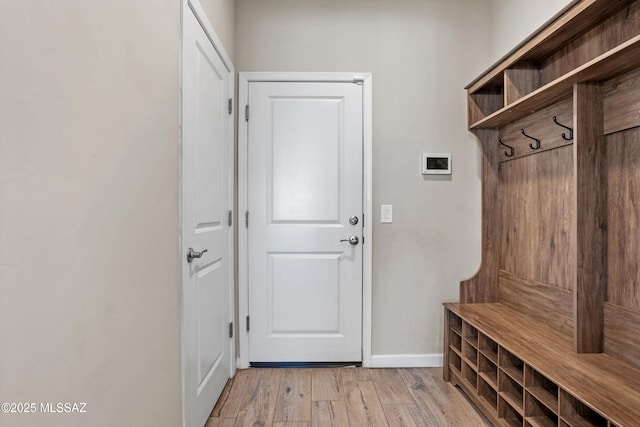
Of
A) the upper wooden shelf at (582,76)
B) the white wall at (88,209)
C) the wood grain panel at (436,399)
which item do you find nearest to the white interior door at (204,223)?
A: the white wall at (88,209)

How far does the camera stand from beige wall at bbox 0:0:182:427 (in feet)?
2.19

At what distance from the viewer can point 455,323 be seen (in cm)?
227

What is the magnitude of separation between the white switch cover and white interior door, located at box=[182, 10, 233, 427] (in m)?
1.06

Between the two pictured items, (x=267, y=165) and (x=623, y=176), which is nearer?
(x=623, y=176)

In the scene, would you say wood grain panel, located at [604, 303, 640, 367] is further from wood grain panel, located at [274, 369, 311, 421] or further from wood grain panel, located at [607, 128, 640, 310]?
wood grain panel, located at [274, 369, 311, 421]

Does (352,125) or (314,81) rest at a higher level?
(314,81)

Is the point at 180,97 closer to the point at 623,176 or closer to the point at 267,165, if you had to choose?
the point at 267,165

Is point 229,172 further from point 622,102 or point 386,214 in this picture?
point 622,102

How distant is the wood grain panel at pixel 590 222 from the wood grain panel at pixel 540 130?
0.21 metres

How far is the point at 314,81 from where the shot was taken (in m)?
2.43

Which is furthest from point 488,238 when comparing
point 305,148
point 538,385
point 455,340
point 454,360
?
point 305,148

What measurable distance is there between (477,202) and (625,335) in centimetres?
121

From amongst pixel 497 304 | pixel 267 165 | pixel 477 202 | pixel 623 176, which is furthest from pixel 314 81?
pixel 497 304

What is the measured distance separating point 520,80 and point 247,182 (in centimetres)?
177
